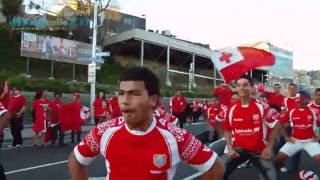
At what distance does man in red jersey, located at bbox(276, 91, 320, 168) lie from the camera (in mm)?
8391

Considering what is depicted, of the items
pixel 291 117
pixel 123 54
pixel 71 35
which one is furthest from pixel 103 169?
pixel 123 54

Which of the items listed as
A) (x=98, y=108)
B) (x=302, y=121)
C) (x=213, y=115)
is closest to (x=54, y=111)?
(x=98, y=108)

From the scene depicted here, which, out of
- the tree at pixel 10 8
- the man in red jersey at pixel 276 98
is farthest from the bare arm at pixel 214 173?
the tree at pixel 10 8

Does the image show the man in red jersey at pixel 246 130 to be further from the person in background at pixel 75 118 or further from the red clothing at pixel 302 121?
the person in background at pixel 75 118

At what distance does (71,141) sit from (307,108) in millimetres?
9508

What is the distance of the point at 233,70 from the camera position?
732 centimetres

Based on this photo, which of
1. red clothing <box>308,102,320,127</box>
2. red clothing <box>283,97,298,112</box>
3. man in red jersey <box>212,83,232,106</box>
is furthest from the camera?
man in red jersey <box>212,83,232,106</box>

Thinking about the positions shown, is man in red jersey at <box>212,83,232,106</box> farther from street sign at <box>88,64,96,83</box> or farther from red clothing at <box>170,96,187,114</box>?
street sign at <box>88,64,96,83</box>

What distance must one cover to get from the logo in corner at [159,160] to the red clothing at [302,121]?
6049 millimetres

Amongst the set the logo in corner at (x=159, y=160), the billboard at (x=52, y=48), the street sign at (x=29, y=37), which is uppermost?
the street sign at (x=29, y=37)

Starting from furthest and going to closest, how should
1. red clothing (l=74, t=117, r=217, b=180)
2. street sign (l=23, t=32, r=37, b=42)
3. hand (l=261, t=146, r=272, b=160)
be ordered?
1. street sign (l=23, t=32, r=37, b=42)
2. hand (l=261, t=146, r=272, b=160)
3. red clothing (l=74, t=117, r=217, b=180)

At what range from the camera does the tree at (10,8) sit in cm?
4016

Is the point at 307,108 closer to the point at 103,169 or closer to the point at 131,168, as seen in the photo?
the point at 103,169

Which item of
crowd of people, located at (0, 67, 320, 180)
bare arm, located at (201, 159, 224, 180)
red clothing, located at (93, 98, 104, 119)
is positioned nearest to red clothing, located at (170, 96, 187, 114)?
red clothing, located at (93, 98, 104, 119)
